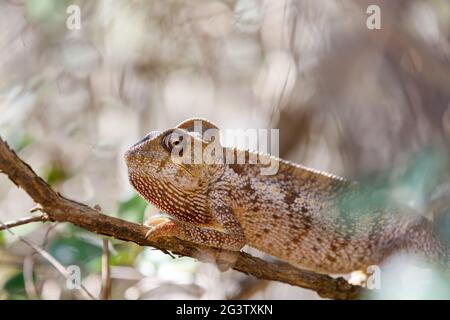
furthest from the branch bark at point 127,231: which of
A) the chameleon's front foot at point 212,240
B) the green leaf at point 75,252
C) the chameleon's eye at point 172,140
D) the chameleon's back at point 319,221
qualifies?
the green leaf at point 75,252

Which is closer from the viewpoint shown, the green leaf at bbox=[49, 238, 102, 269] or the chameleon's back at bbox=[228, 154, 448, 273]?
the chameleon's back at bbox=[228, 154, 448, 273]

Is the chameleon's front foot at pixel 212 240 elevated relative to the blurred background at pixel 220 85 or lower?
lower

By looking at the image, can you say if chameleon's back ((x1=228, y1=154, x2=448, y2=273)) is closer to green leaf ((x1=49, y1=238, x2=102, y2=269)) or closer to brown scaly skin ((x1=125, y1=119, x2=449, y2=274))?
brown scaly skin ((x1=125, y1=119, x2=449, y2=274))

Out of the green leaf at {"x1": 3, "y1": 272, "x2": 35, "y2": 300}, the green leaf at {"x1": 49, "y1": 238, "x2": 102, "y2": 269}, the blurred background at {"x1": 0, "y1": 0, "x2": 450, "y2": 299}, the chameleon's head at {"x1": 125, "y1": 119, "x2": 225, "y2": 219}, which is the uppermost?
the blurred background at {"x1": 0, "y1": 0, "x2": 450, "y2": 299}

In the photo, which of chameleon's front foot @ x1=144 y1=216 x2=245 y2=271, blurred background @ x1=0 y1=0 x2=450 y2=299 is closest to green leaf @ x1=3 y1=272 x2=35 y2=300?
blurred background @ x1=0 y1=0 x2=450 y2=299

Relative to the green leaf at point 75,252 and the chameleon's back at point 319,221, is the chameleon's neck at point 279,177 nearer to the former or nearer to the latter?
the chameleon's back at point 319,221

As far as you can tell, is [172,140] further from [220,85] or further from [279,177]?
[220,85]
